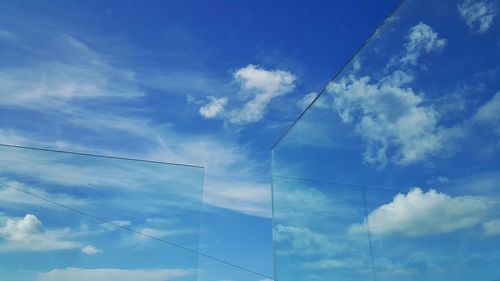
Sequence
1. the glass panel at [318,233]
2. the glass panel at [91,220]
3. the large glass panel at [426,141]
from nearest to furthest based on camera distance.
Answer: the large glass panel at [426,141] < the glass panel at [318,233] < the glass panel at [91,220]

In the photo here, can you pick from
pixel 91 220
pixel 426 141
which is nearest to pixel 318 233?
pixel 426 141

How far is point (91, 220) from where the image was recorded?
346 cm

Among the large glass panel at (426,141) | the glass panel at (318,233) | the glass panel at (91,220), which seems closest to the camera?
the large glass panel at (426,141)

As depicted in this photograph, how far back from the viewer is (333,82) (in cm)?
248

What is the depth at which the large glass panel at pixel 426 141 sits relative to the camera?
1227 mm

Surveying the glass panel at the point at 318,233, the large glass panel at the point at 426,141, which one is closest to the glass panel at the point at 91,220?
the glass panel at the point at 318,233

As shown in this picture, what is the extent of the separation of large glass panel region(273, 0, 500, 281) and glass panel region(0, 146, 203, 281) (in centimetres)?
193

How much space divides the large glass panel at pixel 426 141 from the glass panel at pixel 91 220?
6.33ft

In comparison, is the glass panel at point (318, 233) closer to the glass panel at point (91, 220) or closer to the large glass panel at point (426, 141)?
the large glass panel at point (426, 141)

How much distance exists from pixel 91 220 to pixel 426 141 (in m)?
3.01

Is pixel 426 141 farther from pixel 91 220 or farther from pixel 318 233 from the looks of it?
pixel 91 220

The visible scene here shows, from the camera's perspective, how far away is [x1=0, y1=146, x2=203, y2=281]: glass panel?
3238 mm

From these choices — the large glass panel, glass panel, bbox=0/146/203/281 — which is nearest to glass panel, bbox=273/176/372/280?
the large glass panel

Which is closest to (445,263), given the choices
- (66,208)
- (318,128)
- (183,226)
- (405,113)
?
(405,113)
